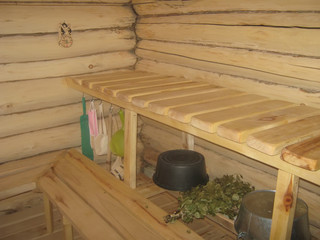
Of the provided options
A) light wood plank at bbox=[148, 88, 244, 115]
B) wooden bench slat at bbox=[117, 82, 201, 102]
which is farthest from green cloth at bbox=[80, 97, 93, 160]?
light wood plank at bbox=[148, 88, 244, 115]

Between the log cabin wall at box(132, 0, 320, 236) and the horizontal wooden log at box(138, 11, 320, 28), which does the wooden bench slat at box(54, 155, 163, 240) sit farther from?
the horizontal wooden log at box(138, 11, 320, 28)

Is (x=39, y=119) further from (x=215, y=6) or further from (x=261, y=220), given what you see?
(x=261, y=220)

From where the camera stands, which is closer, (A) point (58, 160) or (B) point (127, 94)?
(B) point (127, 94)

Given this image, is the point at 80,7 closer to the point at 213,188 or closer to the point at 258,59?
the point at 258,59

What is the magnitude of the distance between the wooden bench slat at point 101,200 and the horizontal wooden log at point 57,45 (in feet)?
3.42

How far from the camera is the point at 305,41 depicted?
6.80ft

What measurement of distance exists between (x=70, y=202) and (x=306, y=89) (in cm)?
189

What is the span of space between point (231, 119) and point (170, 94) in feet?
2.30

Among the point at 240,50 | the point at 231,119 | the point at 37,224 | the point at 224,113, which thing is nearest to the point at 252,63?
the point at 240,50

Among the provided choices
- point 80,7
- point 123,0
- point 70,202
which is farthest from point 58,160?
point 123,0

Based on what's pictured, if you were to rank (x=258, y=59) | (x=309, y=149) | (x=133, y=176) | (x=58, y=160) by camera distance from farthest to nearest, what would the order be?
(x=58, y=160) < (x=133, y=176) < (x=258, y=59) < (x=309, y=149)

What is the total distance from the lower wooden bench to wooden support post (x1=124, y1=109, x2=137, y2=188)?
0.09 m

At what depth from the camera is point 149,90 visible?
8.14 feet

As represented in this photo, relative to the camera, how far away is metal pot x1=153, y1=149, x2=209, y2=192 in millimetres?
2576
